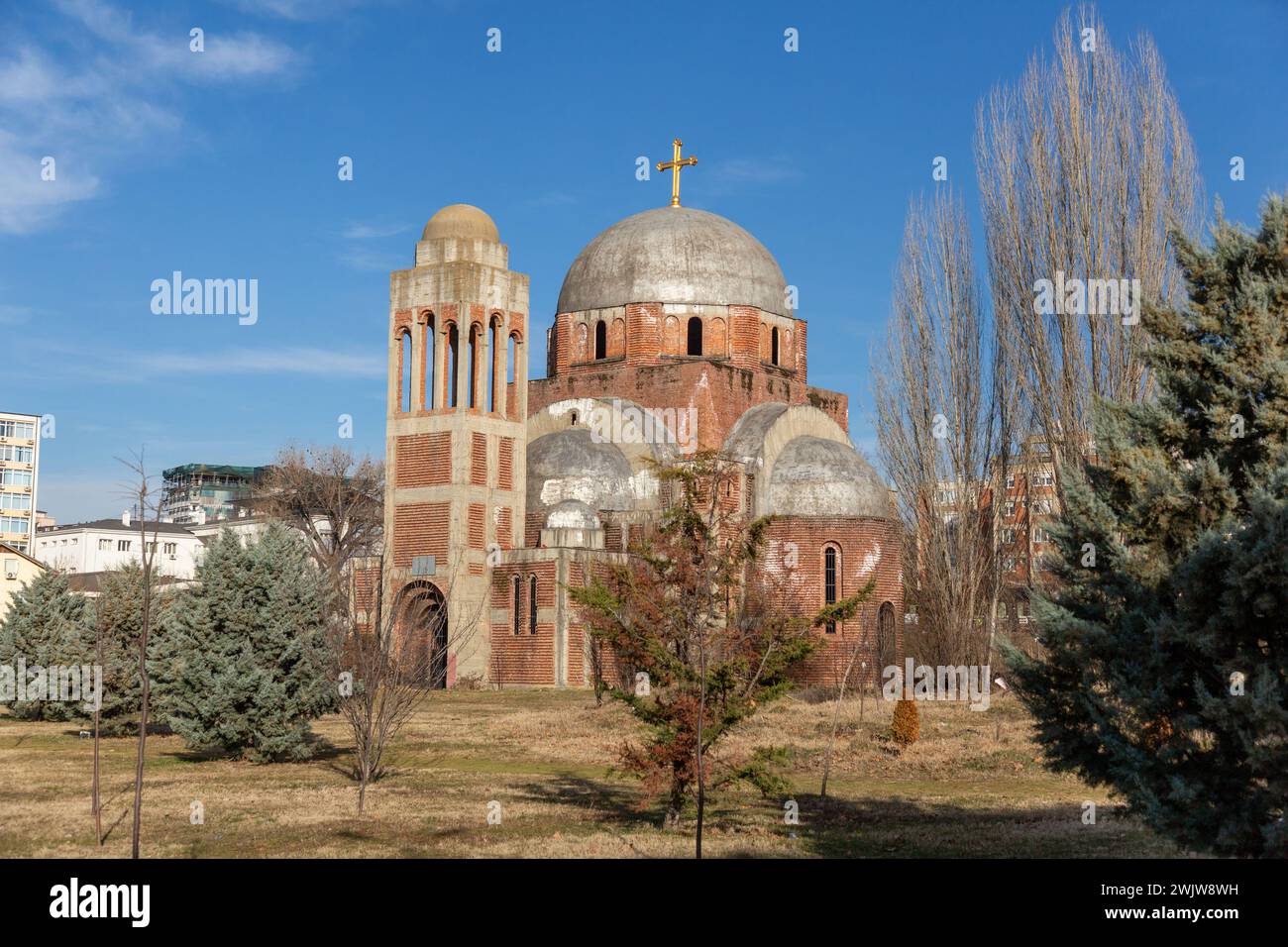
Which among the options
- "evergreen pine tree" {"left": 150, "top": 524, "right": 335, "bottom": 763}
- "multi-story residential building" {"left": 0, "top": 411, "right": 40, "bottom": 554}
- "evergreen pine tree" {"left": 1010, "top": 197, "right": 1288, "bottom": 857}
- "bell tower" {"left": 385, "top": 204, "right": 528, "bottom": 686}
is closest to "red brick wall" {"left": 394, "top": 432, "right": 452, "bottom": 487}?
"bell tower" {"left": 385, "top": 204, "right": 528, "bottom": 686}

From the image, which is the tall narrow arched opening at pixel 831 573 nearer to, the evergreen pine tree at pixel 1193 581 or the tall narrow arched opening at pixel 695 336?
the tall narrow arched opening at pixel 695 336

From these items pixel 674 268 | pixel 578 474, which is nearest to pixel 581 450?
pixel 578 474

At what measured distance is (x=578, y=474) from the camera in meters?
42.9

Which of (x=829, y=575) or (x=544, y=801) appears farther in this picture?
(x=829, y=575)

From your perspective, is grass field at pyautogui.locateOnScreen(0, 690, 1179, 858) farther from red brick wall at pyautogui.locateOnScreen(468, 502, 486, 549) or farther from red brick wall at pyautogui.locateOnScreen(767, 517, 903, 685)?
red brick wall at pyautogui.locateOnScreen(767, 517, 903, 685)

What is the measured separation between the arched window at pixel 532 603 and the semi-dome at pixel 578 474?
349cm

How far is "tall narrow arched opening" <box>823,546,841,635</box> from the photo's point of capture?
4097 cm

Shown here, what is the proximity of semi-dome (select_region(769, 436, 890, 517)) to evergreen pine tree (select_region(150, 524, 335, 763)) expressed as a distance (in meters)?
22.5

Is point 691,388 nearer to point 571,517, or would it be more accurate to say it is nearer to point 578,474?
point 578,474

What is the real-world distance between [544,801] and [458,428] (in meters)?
23.7

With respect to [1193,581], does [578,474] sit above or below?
above

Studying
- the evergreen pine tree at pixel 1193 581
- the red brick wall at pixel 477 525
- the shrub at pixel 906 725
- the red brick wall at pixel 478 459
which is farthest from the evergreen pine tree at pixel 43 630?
the evergreen pine tree at pixel 1193 581

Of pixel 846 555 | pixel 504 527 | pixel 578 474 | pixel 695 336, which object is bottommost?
pixel 846 555

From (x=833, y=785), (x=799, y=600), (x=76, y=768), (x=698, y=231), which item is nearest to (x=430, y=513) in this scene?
(x=799, y=600)
